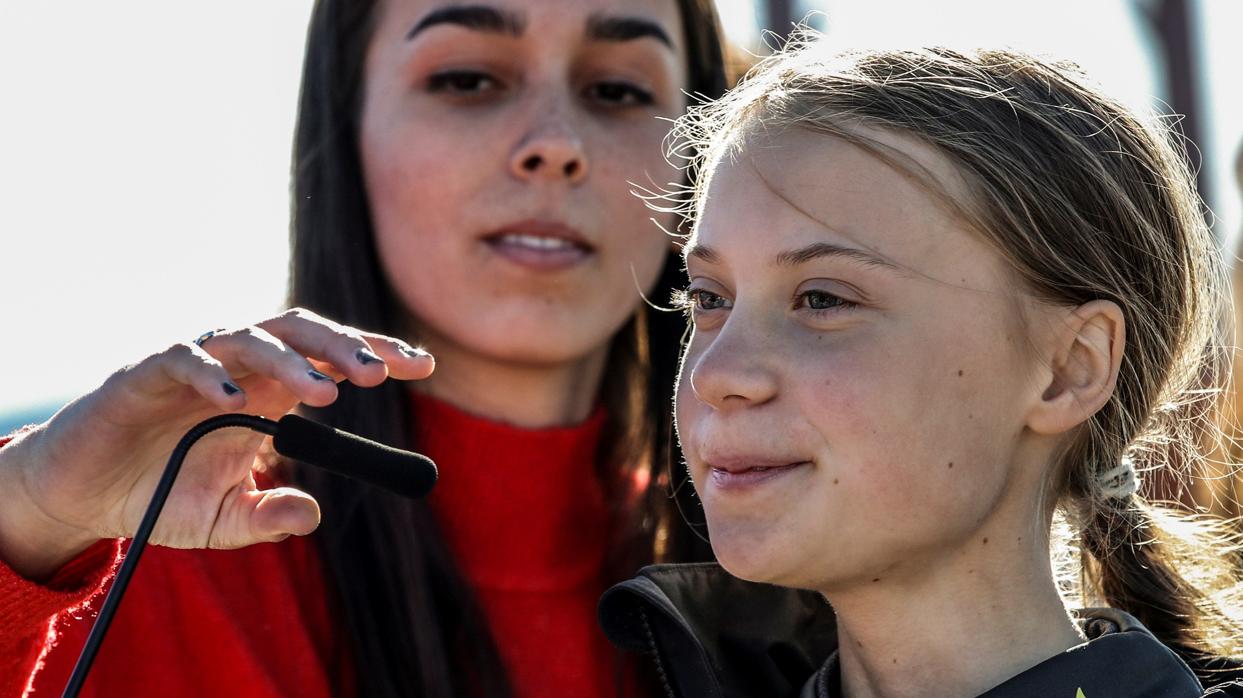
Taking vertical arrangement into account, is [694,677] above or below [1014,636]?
below

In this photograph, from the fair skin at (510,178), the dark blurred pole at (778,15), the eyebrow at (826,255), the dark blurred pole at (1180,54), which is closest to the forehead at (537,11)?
the fair skin at (510,178)

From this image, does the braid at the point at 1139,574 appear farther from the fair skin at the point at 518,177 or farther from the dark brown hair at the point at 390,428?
the fair skin at the point at 518,177

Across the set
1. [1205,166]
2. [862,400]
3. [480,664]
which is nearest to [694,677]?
[480,664]

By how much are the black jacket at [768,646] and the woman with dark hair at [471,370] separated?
21 centimetres

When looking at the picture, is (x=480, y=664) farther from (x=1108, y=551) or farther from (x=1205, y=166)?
(x=1205, y=166)

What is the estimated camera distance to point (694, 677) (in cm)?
191

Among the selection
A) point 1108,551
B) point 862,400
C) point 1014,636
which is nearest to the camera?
point 862,400

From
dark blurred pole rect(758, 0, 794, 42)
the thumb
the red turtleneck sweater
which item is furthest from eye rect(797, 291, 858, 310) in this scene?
dark blurred pole rect(758, 0, 794, 42)

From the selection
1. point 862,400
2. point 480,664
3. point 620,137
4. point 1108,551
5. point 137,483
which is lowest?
point 480,664

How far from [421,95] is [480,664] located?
0.81 m

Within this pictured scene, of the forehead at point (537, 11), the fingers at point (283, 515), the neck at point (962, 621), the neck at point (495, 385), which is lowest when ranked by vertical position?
the neck at point (962, 621)

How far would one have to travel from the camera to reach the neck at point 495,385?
2.35 metres

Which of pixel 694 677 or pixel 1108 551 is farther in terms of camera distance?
pixel 1108 551

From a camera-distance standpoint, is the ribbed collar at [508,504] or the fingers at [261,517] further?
the ribbed collar at [508,504]
